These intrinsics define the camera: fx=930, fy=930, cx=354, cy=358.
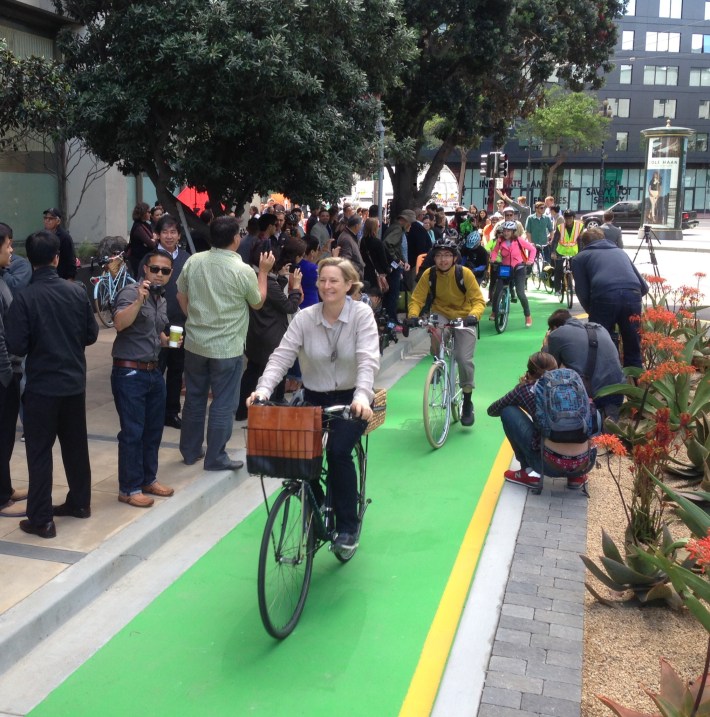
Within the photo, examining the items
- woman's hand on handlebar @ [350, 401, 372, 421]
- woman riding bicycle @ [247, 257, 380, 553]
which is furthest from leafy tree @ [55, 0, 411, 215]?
woman's hand on handlebar @ [350, 401, 372, 421]

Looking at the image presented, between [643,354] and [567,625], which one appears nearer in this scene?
[567,625]

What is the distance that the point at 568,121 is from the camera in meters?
59.8

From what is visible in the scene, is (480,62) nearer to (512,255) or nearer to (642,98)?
(512,255)

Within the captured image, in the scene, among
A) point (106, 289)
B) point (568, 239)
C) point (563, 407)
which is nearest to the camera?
point (563, 407)

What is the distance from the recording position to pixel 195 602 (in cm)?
523

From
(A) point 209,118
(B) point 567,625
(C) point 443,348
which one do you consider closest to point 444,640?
(B) point 567,625

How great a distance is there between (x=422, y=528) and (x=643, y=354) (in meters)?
4.33

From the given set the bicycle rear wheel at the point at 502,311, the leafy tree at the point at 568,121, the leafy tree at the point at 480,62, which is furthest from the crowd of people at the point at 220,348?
the leafy tree at the point at 568,121

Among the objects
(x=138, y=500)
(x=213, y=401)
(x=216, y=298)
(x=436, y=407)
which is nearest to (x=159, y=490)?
(x=138, y=500)

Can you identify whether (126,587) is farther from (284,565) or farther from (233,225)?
(233,225)

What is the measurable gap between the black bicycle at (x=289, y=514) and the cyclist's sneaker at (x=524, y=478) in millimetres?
2556

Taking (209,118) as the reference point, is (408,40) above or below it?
above

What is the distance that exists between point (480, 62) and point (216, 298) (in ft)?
40.3

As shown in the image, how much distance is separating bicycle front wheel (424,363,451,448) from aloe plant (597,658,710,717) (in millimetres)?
4503
